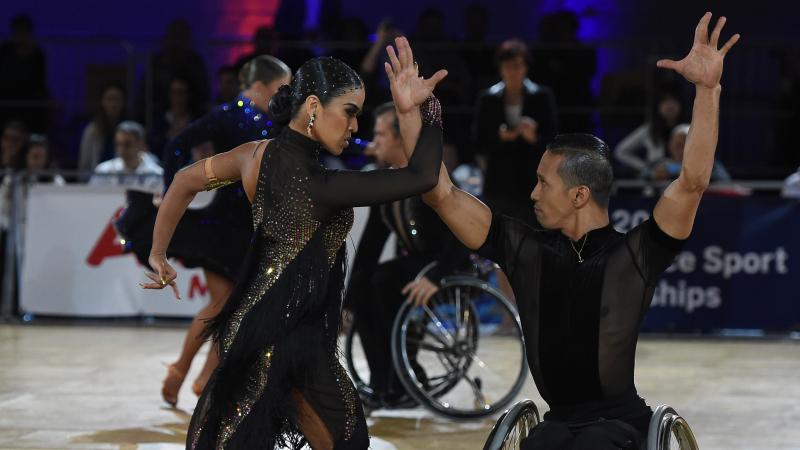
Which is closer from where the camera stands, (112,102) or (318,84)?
(318,84)

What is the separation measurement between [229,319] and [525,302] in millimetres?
803

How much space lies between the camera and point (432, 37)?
10547 mm

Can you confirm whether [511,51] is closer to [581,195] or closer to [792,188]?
[792,188]

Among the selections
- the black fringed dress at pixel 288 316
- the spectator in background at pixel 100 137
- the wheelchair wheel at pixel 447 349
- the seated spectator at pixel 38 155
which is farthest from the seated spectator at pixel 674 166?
the black fringed dress at pixel 288 316

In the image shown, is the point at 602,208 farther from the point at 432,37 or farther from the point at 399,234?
the point at 432,37

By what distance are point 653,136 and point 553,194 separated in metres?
6.50

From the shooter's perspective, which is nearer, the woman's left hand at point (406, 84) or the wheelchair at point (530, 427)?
the wheelchair at point (530, 427)

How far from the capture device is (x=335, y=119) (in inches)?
139

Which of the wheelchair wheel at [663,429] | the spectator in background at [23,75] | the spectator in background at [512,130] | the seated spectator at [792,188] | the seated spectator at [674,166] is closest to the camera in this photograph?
the wheelchair wheel at [663,429]

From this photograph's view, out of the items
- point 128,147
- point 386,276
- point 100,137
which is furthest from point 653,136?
point 100,137

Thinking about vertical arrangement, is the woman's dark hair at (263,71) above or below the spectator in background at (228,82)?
above

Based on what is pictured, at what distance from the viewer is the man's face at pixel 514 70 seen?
767 cm

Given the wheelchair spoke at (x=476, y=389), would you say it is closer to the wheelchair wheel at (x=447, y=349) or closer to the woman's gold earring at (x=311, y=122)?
the wheelchair wheel at (x=447, y=349)

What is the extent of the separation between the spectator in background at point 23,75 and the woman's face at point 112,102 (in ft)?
2.59
